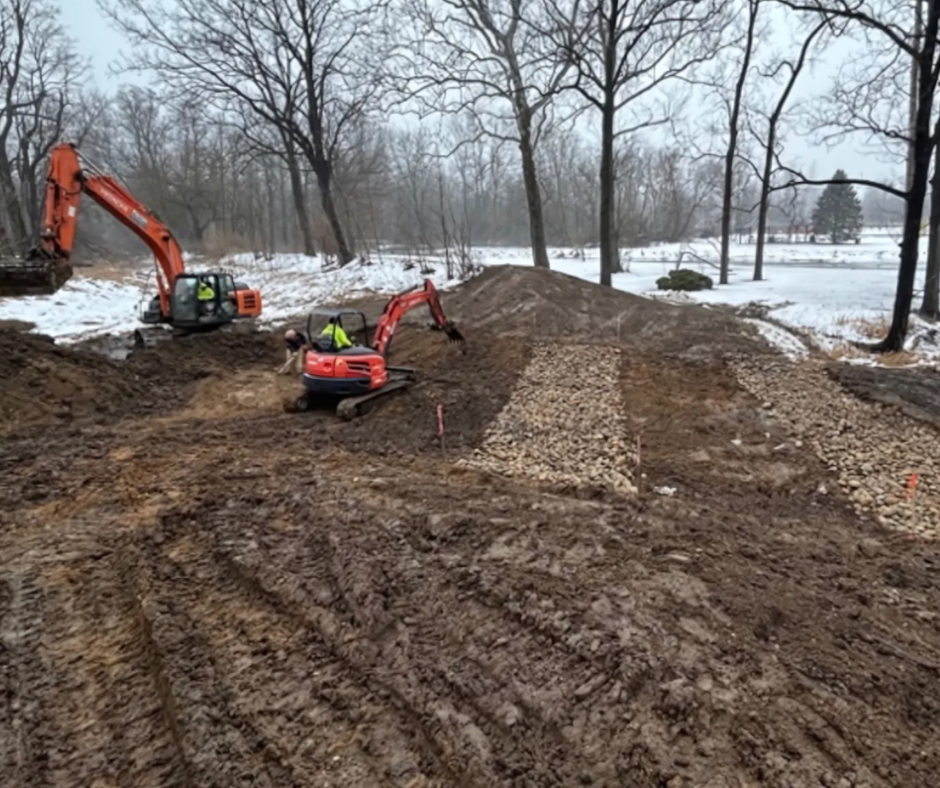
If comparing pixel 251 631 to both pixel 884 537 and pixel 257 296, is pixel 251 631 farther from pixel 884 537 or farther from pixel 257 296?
pixel 257 296

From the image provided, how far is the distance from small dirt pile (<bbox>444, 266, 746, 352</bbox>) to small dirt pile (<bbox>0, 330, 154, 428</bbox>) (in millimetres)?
6980

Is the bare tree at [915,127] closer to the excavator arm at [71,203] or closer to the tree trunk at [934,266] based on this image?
the tree trunk at [934,266]

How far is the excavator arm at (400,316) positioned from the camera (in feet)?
31.7

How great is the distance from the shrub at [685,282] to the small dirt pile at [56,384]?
51.4ft

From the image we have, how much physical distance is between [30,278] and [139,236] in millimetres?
3797

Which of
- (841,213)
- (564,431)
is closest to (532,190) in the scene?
(564,431)

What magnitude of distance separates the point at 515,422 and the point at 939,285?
11133 millimetres

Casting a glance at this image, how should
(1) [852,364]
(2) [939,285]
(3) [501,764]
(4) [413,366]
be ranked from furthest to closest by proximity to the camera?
1. (2) [939,285]
2. (4) [413,366]
3. (1) [852,364]
4. (3) [501,764]

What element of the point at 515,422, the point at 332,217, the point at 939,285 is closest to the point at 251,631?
the point at 515,422

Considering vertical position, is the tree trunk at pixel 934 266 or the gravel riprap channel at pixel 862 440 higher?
the tree trunk at pixel 934 266

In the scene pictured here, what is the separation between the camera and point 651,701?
3.22m

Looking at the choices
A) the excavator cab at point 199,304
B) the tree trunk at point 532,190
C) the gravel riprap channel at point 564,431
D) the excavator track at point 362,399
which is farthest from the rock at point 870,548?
the tree trunk at point 532,190

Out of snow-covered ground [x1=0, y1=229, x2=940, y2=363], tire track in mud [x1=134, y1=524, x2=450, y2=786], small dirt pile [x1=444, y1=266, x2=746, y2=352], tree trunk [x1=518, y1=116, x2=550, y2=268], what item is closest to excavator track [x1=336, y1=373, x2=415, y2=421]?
tire track in mud [x1=134, y1=524, x2=450, y2=786]

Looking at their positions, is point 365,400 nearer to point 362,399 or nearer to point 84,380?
point 362,399
